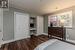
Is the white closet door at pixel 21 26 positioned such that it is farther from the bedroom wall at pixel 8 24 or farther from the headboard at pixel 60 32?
the headboard at pixel 60 32

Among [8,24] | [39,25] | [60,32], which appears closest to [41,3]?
[60,32]

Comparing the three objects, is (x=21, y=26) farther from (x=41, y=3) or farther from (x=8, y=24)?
(x=41, y=3)

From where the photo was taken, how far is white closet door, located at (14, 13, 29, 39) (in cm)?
544

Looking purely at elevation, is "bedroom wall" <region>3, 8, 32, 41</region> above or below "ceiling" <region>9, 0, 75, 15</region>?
below

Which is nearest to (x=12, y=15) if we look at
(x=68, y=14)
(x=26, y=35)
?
(x=26, y=35)

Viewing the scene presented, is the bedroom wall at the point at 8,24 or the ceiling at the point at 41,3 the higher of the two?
the ceiling at the point at 41,3

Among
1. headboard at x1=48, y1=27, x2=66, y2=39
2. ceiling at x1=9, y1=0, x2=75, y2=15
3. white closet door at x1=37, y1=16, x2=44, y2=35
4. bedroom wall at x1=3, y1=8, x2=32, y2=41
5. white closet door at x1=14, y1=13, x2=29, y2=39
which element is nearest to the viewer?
ceiling at x1=9, y1=0, x2=75, y2=15

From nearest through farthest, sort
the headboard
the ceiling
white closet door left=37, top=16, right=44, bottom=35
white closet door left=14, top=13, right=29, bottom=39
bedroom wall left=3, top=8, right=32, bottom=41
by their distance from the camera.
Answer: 1. the ceiling
2. bedroom wall left=3, top=8, right=32, bottom=41
3. the headboard
4. white closet door left=14, top=13, right=29, bottom=39
5. white closet door left=37, top=16, right=44, bottom=35

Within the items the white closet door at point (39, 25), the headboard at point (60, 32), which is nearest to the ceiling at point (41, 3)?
the headboard at point (60, 32)

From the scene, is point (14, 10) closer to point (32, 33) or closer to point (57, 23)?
point (32, 33)

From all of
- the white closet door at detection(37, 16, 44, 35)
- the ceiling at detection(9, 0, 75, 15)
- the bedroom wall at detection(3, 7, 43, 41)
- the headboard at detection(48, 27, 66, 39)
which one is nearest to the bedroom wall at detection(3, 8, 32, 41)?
the bedroom wall at detection(3, 7, 43, 41)

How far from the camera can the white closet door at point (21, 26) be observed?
5441mm

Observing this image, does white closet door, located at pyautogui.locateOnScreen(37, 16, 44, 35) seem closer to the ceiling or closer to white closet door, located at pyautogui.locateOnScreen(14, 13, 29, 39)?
white closet door, located at pyautogui.locateOnScreen(14, 13, 29, 39)

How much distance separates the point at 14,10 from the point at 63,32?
359 centimetres
